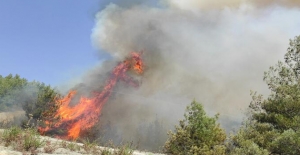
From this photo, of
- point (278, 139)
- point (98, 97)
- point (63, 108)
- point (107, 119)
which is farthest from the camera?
point (107, 119)

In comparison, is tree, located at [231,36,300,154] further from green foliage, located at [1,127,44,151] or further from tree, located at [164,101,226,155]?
green foliage, located at [1,127,44,151]

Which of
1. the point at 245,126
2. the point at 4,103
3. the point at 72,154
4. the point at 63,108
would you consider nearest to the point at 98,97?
the point at 63,108

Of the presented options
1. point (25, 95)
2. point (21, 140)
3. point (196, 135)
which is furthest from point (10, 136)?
point (25, 95)

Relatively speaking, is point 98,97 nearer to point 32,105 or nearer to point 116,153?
point 32,105

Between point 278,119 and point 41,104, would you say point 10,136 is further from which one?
point 41,104

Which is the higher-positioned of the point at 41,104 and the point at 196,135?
the point at 41,104

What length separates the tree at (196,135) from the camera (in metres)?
22.1

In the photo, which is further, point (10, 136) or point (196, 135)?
point (196, 135)

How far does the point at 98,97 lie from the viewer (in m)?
119

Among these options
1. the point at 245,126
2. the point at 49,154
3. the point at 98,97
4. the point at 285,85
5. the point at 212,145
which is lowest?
the point at 49,154

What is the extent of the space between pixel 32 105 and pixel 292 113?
53.6 meters

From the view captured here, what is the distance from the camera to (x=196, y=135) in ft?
73.4

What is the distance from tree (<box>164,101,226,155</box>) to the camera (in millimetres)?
22094

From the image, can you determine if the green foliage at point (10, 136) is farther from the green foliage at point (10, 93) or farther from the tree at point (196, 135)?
the green foliage at point (10, 93)
